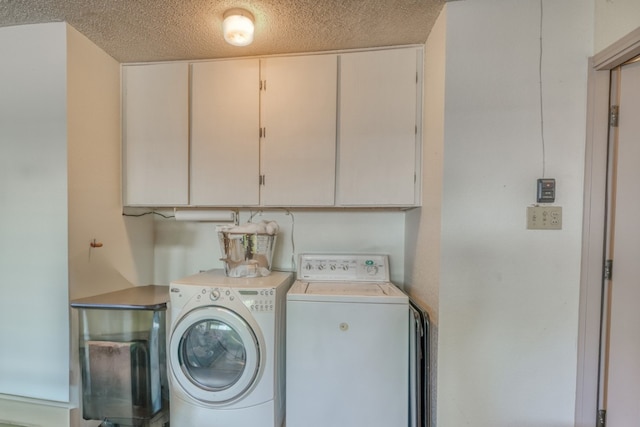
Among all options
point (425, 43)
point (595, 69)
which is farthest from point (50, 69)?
point (595, 69)

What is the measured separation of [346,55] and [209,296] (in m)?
1.64

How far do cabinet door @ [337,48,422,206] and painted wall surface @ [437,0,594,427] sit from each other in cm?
34

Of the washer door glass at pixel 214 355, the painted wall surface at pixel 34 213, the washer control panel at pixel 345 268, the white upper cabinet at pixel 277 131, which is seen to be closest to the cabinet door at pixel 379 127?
the white upper cabinet at pixel 277 131

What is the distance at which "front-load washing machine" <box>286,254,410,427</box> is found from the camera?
136cm

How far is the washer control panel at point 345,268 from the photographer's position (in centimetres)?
182

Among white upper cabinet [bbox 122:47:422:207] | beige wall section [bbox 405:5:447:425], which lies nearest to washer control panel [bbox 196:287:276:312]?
white upper cabinet [bbox 122:47:422:207]

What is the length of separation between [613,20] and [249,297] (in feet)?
6.92

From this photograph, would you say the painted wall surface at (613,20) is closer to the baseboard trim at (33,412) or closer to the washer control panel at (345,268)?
the washer control panel at (345,268)

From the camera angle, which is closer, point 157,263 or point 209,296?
point 209,296

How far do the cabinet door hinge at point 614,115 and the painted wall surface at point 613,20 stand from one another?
0.88 feet

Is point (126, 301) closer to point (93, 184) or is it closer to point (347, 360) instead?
point (93, 184)

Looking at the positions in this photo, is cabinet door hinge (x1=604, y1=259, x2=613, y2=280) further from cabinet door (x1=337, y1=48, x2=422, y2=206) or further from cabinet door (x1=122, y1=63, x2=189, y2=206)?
cabinet door (x1=122, y1=63, x2=189, y2=206)

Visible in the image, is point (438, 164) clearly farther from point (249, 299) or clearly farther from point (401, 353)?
point (249, 299)

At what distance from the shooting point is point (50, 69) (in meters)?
1.47
